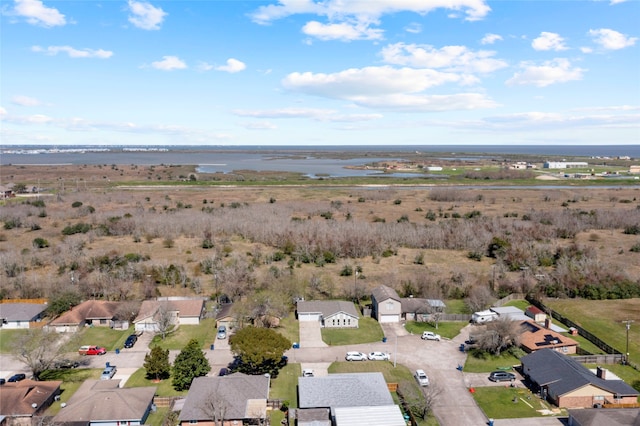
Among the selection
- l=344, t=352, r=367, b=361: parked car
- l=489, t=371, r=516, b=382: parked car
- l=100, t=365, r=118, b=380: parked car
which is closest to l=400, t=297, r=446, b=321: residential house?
l=344, t=352, r=367, b=361: parked car

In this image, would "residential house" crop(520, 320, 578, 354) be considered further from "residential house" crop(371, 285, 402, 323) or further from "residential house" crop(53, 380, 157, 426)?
"residential house" crop(53, 380, 157, 426)

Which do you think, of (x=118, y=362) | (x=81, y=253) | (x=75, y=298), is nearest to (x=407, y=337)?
(x=118, y=362)

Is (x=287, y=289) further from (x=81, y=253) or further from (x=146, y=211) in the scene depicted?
(x=146, y=211)

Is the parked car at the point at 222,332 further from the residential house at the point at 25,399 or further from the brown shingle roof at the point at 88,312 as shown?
the residential house at the point at 25,399

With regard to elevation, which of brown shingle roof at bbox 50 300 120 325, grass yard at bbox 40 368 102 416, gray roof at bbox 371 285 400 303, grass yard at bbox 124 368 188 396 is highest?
gray roof at bbox 371 285 400 303

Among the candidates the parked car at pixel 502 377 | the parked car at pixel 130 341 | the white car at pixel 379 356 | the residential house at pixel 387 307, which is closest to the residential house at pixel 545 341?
the parked car at pixel 502 377

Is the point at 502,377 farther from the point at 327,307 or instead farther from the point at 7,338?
the point at 7,338

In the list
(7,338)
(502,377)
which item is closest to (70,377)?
(7,338)
